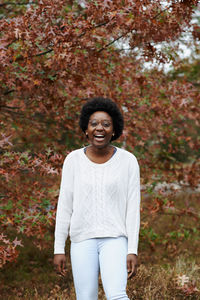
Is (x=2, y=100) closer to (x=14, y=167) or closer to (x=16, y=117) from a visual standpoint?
(x=16, y=117)

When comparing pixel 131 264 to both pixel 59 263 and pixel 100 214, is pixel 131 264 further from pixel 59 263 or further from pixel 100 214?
pixel 59 263

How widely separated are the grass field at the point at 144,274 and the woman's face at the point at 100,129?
227 centimetres

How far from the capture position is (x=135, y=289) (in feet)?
14.9

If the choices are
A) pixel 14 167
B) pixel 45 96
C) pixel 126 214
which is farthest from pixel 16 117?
pixel 126 214

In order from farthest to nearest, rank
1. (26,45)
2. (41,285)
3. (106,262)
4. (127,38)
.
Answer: (41,285)
(127,38)
(26,45)
(106,262)

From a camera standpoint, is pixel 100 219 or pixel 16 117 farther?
pixel 16 117

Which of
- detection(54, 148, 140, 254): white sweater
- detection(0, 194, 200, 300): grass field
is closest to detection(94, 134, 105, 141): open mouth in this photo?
detection(54, 148, 140, 254): white sweater

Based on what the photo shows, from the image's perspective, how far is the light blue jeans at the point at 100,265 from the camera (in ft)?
8.25

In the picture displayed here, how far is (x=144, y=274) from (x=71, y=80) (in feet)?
8.66

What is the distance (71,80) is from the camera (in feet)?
14.5

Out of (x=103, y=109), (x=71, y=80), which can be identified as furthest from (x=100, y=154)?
(x=71, y=80)

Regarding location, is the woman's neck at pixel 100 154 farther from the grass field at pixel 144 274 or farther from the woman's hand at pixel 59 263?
the grass field at pixel 144 274

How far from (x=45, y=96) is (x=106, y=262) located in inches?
95.2

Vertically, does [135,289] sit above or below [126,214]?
below
